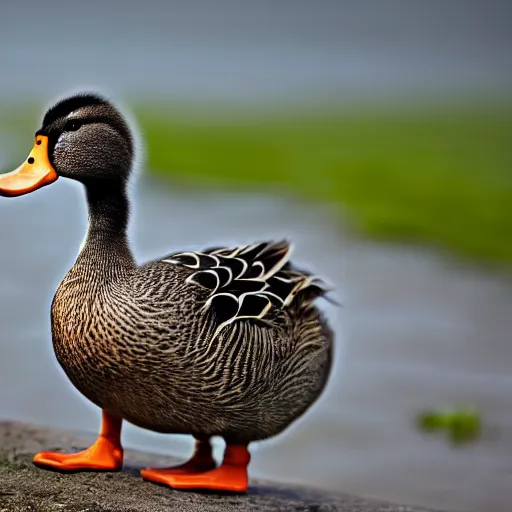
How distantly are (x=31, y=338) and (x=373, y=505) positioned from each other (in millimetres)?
3177

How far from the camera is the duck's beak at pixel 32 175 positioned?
3.49 meters

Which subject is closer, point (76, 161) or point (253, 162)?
point (76, 161)

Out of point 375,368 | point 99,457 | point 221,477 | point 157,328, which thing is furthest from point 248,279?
point 375,368

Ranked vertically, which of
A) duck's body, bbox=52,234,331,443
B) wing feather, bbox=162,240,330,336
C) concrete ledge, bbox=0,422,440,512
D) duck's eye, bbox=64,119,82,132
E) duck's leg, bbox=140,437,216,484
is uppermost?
duck's eye, bbox=64,119,82,132

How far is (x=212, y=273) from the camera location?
366 centimetres

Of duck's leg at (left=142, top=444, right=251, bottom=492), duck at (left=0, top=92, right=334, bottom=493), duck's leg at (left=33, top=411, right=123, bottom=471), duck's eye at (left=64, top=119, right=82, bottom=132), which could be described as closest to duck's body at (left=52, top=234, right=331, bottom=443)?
duck at (left=0, top=92, right=334, bottom=493)

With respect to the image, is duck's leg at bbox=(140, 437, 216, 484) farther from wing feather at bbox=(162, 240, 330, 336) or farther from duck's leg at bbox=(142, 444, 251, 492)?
wing feather at bbox=(162, 240, 330, 336)

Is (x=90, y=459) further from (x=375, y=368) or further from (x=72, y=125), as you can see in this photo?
(x=375, y=368)

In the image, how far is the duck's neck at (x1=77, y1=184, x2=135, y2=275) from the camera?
3643mm

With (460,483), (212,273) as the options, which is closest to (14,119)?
(460,483)

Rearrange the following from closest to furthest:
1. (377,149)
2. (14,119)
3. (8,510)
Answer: (8,510), (377,149), (14,119)

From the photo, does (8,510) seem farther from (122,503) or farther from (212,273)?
(212,273)

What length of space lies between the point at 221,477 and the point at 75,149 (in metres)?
1.13

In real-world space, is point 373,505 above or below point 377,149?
below
